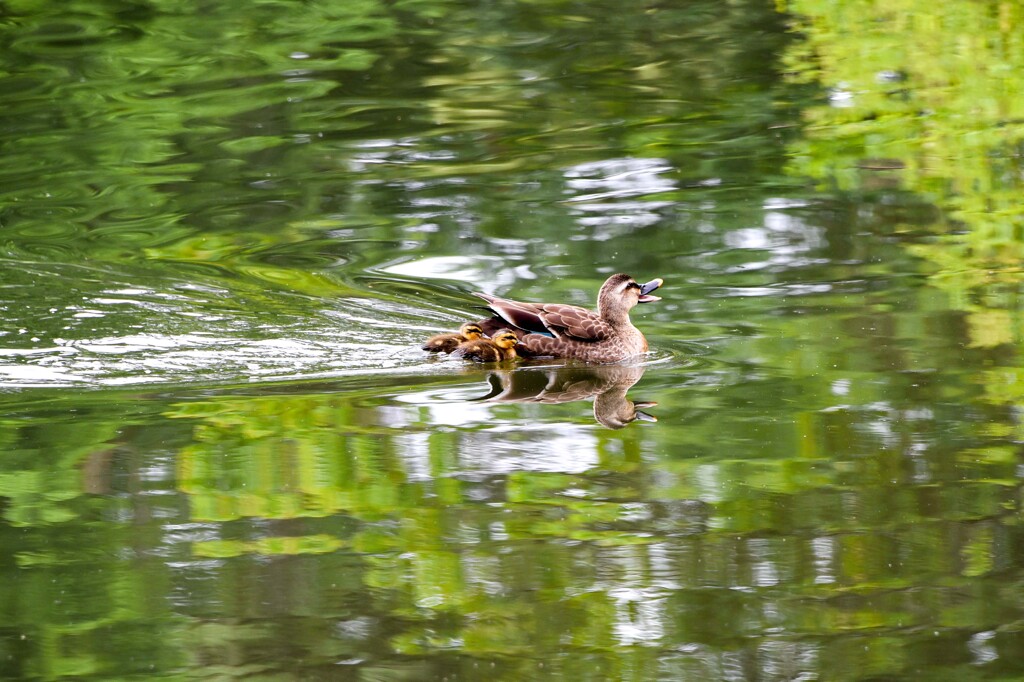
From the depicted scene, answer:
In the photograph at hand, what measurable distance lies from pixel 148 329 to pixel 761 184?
5.47 meters

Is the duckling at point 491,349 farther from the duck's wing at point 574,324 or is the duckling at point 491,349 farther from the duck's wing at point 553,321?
the duck's wing at point 574,324

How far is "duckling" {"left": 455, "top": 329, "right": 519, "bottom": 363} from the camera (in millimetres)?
8930

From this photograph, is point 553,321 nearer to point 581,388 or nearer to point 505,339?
point 505,339

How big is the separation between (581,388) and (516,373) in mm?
492

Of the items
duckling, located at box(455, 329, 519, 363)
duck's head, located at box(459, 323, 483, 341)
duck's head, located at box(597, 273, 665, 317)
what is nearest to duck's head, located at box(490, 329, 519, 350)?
duckling, located at box(455, 329, 519, 363)

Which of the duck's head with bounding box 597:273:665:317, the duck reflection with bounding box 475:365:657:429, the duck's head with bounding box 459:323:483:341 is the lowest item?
the duck reflection with bounding box 475:365:657:429

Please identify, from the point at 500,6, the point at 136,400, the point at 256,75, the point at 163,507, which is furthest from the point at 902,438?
the point at 500,6

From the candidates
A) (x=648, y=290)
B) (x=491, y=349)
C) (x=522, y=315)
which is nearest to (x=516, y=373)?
(x=491, y=349)

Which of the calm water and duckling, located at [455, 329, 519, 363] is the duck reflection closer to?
the calm water

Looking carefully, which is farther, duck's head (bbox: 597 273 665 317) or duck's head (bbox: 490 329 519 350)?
duck's head (bbox: 597 273 665 317)

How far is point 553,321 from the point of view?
9.05 m

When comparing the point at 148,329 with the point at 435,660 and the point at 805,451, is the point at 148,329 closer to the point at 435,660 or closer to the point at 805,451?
the point at 805,451

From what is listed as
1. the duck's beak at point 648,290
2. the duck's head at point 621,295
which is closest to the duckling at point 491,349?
the duck's head at point 621,295

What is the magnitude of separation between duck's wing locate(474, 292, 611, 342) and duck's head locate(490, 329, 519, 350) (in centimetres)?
7
